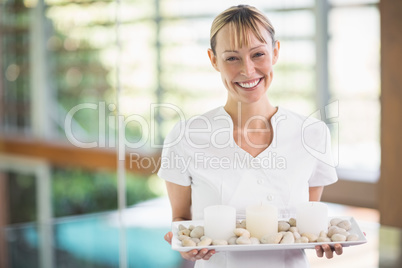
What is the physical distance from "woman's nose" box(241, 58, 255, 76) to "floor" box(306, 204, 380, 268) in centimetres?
28

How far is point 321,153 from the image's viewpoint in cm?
82

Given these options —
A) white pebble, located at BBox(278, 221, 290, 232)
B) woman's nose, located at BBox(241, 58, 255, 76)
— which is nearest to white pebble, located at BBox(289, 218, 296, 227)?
white pebble, located at BBox(278, 221, 290, 232)

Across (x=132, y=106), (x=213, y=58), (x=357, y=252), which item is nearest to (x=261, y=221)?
(x=213, y=58)

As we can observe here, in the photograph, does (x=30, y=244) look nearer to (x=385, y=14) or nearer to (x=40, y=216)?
(x=385, y=14)

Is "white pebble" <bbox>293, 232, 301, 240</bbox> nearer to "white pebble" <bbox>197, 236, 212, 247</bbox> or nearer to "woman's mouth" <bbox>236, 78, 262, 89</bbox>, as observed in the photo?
"white pebble" <bbox>197, 236, 212, 247</bbox>

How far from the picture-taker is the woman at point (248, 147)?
2.59ft

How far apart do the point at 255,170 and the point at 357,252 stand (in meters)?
0.40

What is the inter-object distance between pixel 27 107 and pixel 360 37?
2.30m

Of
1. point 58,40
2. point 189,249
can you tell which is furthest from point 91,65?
point 189,249

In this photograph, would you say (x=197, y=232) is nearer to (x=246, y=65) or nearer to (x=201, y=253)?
(x=201, y=253)

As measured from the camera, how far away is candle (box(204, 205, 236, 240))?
778 mm

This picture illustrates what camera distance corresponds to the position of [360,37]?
6.71 feet

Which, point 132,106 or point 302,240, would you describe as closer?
point 302,240

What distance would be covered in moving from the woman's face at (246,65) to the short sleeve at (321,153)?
0.10 meters
